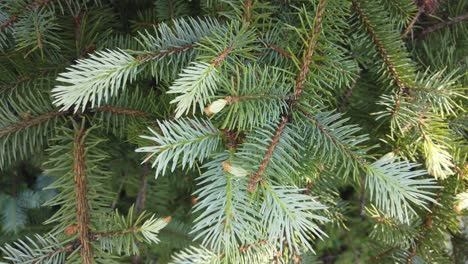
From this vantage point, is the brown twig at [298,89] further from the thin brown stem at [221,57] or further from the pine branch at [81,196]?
the pine branch at [81,196]

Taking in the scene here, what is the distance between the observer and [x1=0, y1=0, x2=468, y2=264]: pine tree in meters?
0.47

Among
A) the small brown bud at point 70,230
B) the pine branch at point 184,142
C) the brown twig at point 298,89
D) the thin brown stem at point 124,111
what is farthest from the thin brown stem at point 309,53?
the small brown bud at point 70,230

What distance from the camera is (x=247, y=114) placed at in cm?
48

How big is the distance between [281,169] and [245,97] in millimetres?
96

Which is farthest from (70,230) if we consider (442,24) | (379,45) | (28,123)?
(442,24)

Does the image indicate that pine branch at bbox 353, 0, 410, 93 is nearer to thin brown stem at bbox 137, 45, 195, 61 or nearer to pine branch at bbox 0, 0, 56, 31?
thin brown stem at bbox 137, 45, 195, 61

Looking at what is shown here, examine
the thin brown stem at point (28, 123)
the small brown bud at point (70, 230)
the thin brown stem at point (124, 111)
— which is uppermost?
the thin brown stem at point (124, 111)

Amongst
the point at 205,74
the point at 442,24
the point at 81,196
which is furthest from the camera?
the point at 442,24

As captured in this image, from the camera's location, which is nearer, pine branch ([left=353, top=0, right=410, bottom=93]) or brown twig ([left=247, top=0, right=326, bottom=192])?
brown twig ([left=247, top=0, right=326, bottom=192])

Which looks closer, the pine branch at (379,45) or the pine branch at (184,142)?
the pine branch at (184,142)

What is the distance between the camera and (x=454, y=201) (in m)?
0.61

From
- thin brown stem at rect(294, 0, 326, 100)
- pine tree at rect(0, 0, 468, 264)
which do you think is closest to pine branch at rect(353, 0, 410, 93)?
pine tree at rect(0, 0, 468, 264)

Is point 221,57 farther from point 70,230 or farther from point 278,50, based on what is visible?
point 70,230

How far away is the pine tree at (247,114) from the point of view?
18.7 inches
